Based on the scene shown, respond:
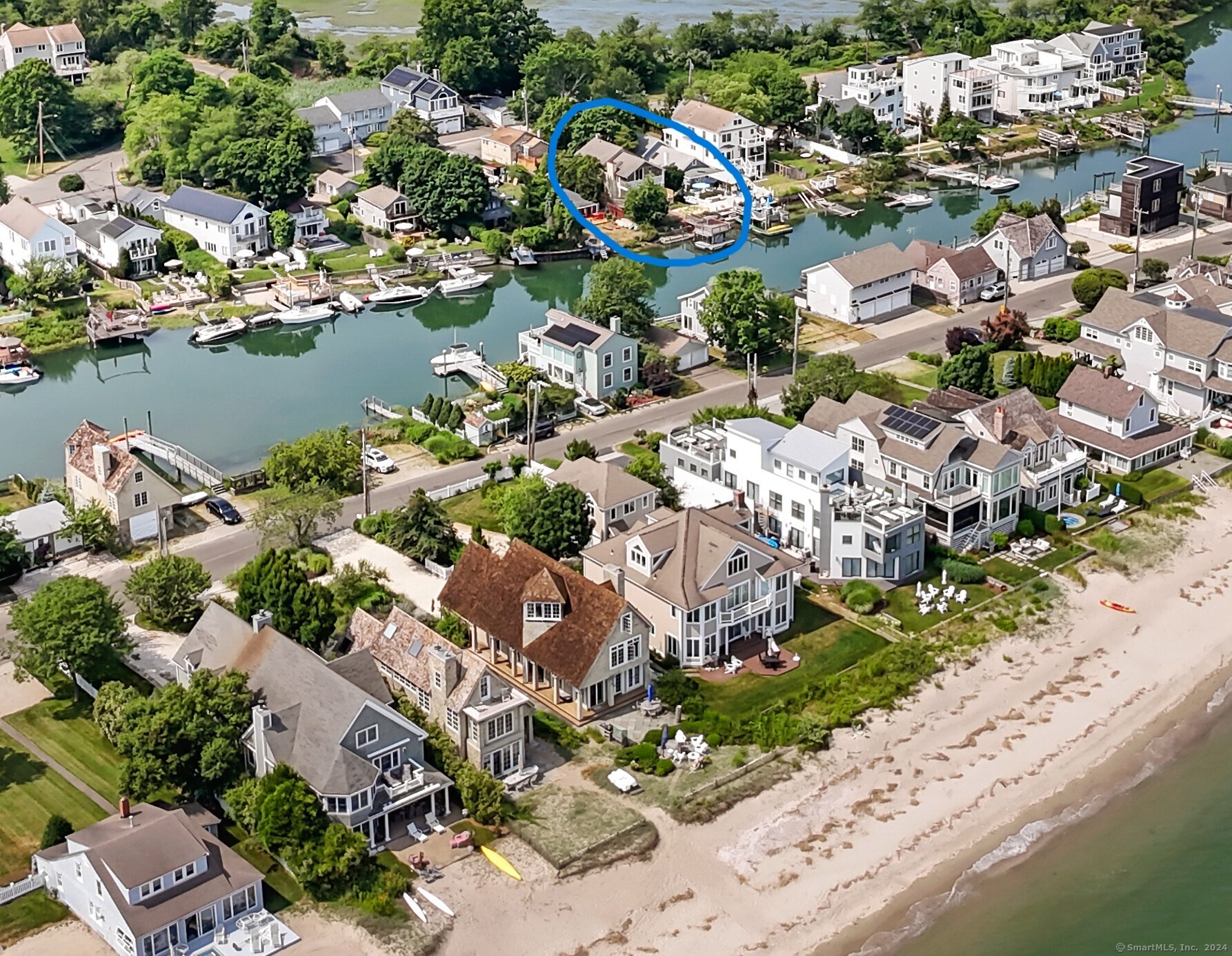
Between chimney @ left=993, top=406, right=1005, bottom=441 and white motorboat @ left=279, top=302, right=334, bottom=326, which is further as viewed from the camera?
white motorboat @ left=279, top=302, right=334, bottom=326

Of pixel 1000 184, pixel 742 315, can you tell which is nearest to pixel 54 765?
pixel 742 315

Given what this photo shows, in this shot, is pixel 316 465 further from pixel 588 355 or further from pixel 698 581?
pixel 698 581

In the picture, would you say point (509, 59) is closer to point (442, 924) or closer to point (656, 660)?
point (656, 660)

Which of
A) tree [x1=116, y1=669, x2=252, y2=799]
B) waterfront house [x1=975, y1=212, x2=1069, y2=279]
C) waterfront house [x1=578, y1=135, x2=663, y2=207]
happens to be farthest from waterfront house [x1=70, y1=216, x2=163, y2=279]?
tree [x1=116, y1=669, x2=252, y2=799]

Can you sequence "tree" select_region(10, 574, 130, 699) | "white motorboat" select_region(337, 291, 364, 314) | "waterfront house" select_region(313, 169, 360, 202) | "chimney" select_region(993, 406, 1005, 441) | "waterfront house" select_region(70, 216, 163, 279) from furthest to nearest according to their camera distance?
"waterfront house" select_region(313, 169, 360, 202)
"waterfront house" select_region(70, 216, 163, 279)
"white motorboat" select_region(337, 291, 364, 314)
"chimney" select_region(993, 406, 1005, 441)
"tree" select_region(10, 574, 130, 699)

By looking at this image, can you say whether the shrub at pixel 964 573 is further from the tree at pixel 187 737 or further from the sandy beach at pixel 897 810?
the tree at pixel 187 737

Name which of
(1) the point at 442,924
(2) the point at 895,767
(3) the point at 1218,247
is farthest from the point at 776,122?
(1) the point at 442,924

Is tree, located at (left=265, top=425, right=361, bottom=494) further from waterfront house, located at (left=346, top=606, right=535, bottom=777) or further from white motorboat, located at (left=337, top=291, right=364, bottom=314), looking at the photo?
white motorboat, located at (left=337, top=291, right=364, bottom=314)

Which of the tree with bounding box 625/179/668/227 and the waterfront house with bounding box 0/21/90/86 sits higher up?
the waterfront house with bounding box 0/21/90/86
